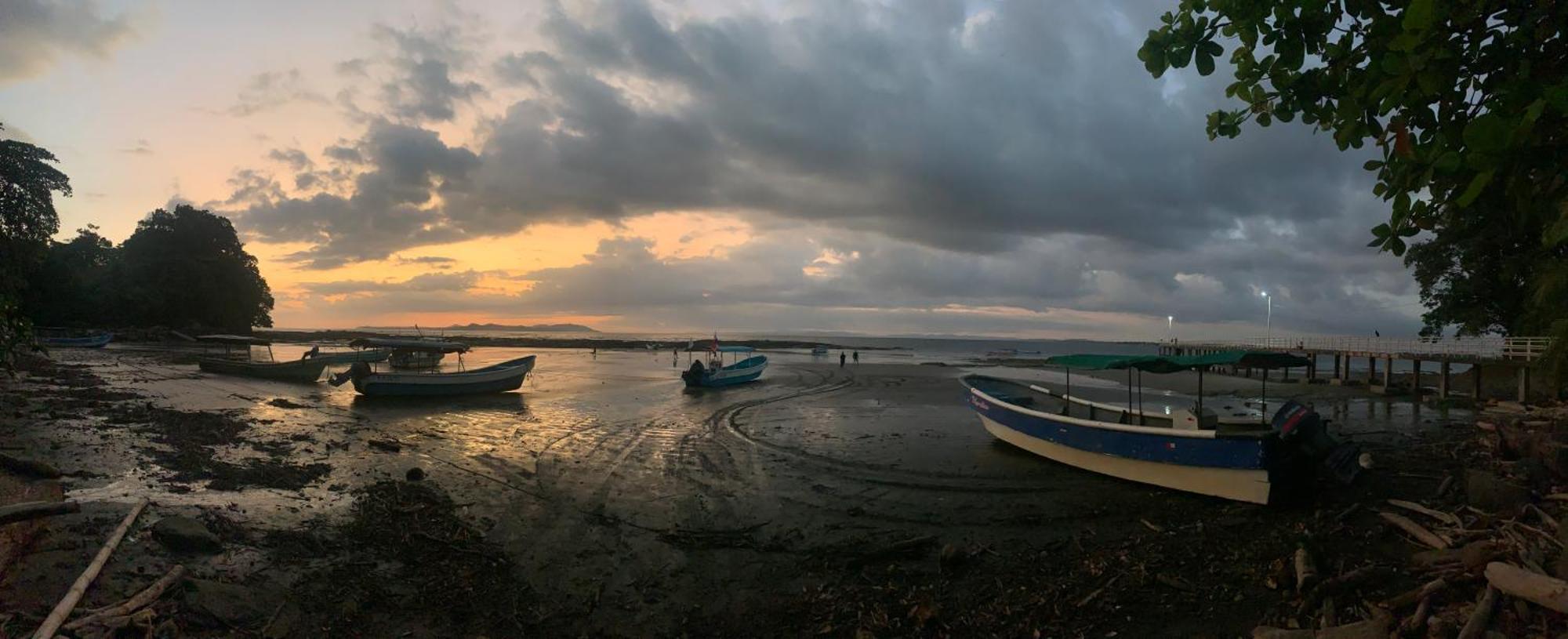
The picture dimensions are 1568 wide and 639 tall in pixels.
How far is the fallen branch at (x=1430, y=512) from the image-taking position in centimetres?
803

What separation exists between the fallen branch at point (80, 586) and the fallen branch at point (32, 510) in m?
0.51

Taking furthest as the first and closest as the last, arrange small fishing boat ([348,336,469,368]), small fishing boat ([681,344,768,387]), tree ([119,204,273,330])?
tree ([119,204,273,330]) < small fishing boat ([681,344,768,387]) < small fishing boat ([348,336,469,368])

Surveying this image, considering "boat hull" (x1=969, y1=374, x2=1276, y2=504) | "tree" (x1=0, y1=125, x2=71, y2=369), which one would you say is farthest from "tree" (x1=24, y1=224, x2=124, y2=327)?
"boat hull" (x1=969, y1=374, x2=1276, y2=504)

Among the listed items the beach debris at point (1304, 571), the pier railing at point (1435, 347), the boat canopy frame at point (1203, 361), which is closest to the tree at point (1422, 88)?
the beach debris at point (1304, 571)

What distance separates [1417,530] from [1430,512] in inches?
34.4

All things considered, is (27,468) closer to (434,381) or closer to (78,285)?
(434,381)

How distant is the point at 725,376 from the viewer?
1336 inches

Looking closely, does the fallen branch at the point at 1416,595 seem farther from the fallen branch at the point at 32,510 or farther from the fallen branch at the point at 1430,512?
the fallen branch at the point at 32,510

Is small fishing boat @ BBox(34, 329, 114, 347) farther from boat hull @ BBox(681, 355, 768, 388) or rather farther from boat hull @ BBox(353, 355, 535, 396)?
boat hull @ BBox(681, 355, 768, 388)

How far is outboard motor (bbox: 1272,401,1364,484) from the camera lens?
34.7ft

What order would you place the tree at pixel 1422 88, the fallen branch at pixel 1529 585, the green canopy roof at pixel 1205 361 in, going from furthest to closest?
the green canopy roof at pixel 1205 361 → the fallen branch at pixel 1529 585 → the tree at pixel 1422 88

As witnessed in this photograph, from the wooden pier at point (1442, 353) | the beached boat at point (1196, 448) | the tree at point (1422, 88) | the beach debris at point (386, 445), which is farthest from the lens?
the wooden pier at point (1442, 353)

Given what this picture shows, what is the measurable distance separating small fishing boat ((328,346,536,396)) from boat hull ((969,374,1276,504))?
22.1m

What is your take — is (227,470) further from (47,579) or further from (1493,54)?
(1493,54)
